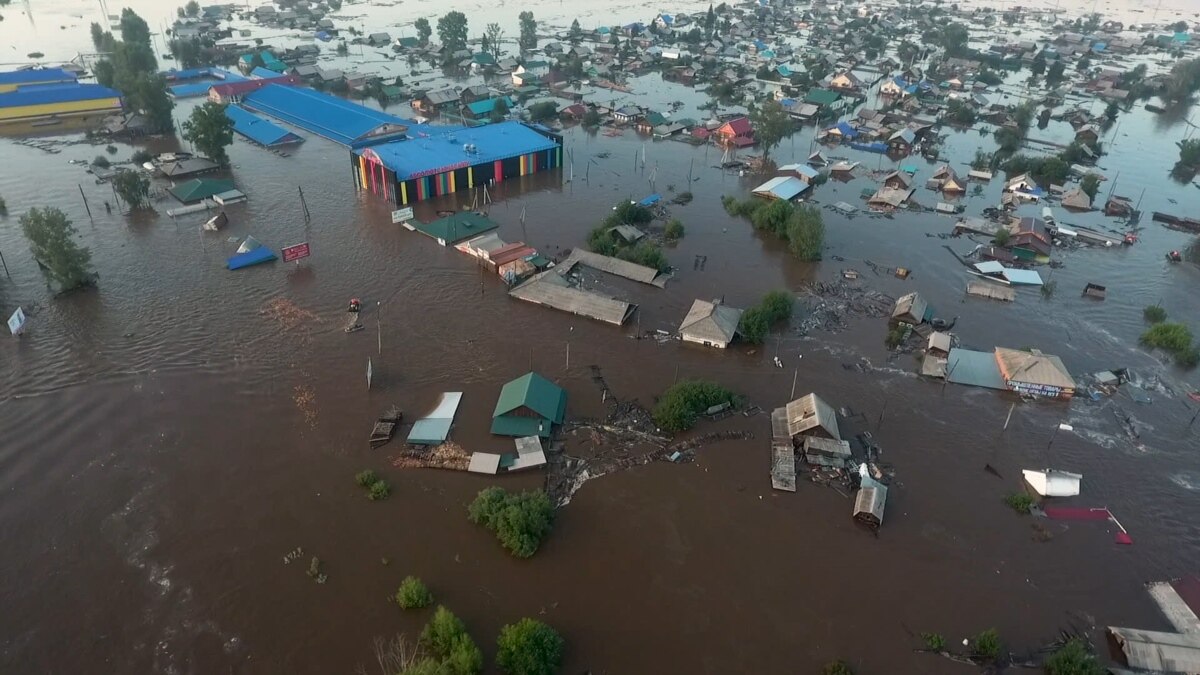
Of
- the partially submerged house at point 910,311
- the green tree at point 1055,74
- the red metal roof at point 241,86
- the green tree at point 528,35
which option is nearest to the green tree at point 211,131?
the red metal roof at point 241,86

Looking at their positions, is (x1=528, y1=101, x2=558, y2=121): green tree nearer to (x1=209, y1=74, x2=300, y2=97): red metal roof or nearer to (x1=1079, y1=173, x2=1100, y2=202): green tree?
(x1=209, y1=74, x2=300, y2=97): red metal roof

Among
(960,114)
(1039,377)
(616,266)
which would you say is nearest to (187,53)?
(616,266)

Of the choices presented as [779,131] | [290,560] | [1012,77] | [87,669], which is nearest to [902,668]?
[290,560]

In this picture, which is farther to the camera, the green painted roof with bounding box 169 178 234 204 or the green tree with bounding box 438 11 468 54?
the green tree with bounding box 438 11 468 54

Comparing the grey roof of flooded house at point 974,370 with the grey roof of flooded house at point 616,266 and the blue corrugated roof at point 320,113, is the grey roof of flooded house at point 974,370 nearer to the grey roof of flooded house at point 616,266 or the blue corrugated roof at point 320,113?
the grey roof of flooded house at point 616,266

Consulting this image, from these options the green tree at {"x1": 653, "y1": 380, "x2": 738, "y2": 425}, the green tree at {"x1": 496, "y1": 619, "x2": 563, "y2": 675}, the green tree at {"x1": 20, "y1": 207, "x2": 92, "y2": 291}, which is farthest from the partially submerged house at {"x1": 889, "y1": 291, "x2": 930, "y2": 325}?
the green tree at {"x1": 20, "y1": 207, "x2": 92, "y2": 291}
